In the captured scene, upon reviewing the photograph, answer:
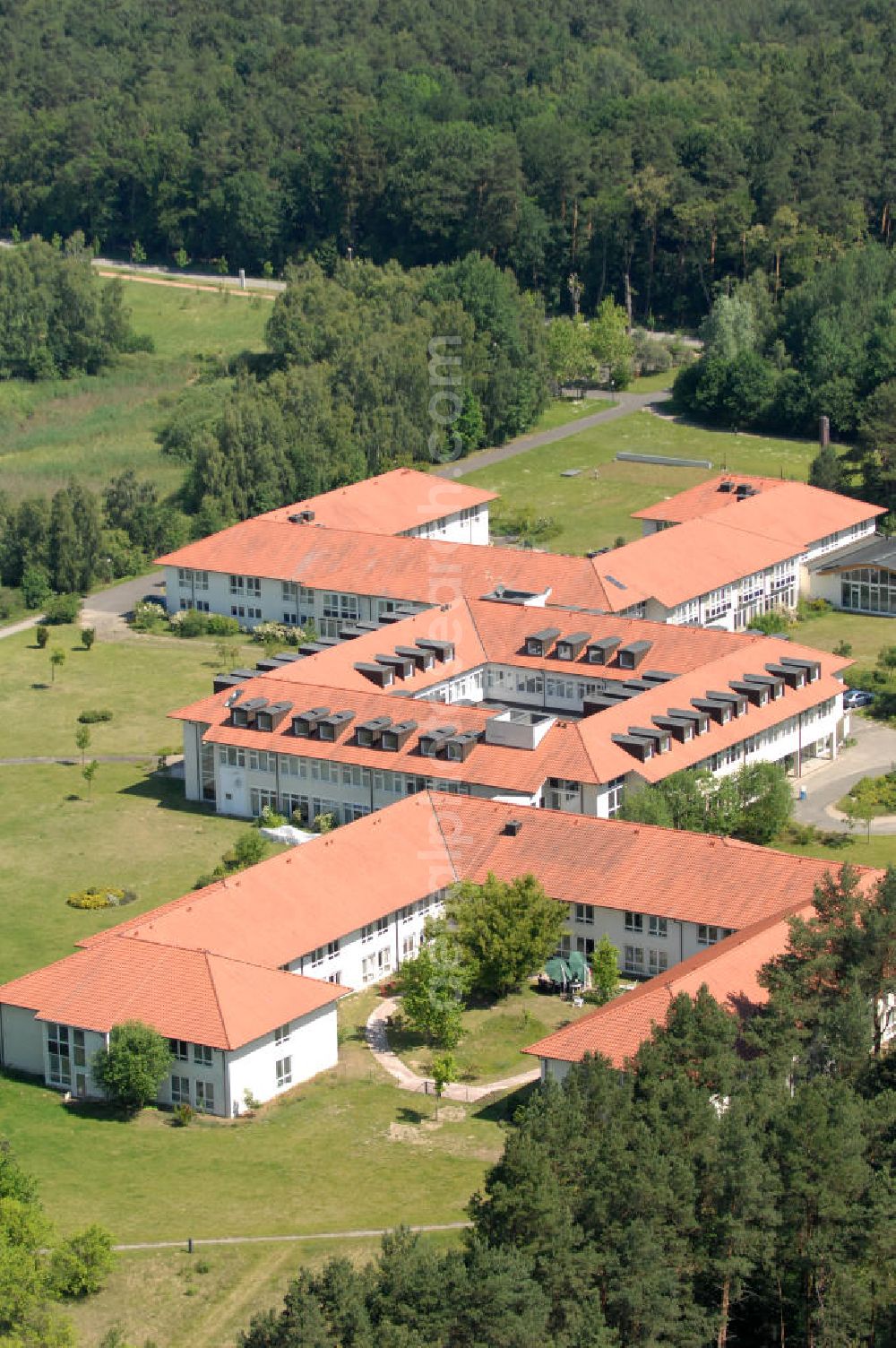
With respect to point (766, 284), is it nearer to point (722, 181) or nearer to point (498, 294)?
point (722, 181)

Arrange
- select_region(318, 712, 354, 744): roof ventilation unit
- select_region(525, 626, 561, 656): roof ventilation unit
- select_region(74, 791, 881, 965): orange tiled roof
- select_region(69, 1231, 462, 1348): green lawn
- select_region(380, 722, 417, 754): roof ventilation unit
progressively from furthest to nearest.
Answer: select_region(525, 626, 561, 656): roof ventilation unit, select_region(318, 712, 354, 744): roof ventilation unit, select_region(380, 722, 417, 754): roof ventilation unit, select_region(74, 791, 881, 965): orange tiled roof, select_region(69, 1231, 462, 1348): green lawn

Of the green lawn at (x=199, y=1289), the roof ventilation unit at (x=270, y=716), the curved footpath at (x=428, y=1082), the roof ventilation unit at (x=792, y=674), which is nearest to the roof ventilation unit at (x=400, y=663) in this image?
the roof ventilation unit at (x=270, y=716)

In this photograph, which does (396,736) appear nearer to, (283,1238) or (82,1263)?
(283,1238)

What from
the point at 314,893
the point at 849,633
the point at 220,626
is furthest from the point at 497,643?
the point at 314,893

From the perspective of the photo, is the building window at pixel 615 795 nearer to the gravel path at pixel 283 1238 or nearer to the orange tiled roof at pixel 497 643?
the orange tiled roof at pixel 497 643

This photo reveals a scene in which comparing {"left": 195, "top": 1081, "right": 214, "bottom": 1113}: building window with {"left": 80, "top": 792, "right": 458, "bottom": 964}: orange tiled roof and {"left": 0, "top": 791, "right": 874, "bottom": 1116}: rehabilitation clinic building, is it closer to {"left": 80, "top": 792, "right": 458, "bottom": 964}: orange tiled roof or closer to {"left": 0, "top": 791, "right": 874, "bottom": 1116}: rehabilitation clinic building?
{"left": 0, "top": 791, "right": 874, "bottom": 1116}: rehabilitation clinic building

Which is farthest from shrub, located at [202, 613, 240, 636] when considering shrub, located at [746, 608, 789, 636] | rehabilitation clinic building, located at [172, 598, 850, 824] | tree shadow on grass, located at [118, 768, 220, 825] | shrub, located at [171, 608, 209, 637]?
shrub, located at [746, 608, 789, 636]

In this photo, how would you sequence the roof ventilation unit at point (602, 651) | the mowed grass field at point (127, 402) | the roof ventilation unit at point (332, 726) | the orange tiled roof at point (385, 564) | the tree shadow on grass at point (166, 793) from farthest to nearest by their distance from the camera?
the mowed grass field at point (127, 402), the orange tiled roof at point (385, 564), the roof ventilation unit at point (602, 651), the tree shadow on grass at point (166, 793), the roof ventilation unit at point (332, 726)
